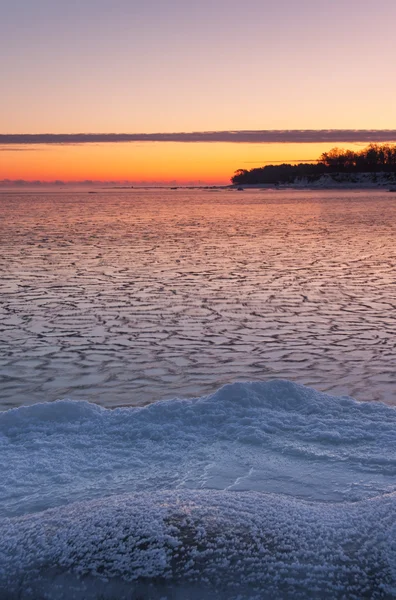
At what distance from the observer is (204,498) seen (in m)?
3.63

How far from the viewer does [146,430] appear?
5.15 m

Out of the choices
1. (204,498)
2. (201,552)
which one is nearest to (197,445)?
(204,498)

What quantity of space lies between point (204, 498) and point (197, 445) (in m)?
1.28

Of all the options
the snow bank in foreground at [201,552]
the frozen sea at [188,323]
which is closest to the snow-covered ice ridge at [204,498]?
the snow bank in foreground at [201,552]

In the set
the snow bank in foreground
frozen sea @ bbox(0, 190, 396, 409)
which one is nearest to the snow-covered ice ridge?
the snow bank in foreground

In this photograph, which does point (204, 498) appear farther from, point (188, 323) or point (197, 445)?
point (188, 323)

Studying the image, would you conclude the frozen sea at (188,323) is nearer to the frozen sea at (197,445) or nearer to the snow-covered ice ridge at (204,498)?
the frozen sea at (197,445)

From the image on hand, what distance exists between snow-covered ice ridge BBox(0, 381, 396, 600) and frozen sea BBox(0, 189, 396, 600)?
1 centimetres

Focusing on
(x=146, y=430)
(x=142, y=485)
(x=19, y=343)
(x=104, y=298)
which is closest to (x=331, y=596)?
(x=142, y=485)

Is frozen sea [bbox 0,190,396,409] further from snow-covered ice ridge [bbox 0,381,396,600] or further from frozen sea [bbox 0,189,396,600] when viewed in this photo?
snow-covered ice ridge [bbox 0,381,396,600]

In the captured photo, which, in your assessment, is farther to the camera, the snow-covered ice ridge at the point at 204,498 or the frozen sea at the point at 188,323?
the frozen sea at the point at 188,323

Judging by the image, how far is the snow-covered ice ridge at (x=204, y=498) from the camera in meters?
2.94

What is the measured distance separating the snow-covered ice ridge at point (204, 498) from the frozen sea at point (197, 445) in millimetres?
10

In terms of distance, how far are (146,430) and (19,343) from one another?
12.1 feet
